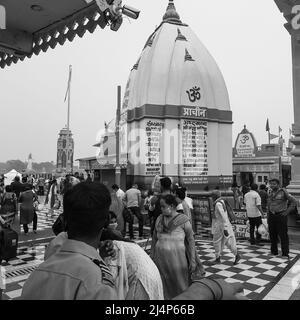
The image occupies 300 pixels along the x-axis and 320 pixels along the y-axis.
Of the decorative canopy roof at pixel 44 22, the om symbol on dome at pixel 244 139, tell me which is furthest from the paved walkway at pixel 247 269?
the om symbol on dome at pixel 244 139

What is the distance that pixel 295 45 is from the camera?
28.3 feet

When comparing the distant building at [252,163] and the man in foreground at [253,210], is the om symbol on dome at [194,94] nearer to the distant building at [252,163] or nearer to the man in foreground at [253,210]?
the man in foreground at [253,210]

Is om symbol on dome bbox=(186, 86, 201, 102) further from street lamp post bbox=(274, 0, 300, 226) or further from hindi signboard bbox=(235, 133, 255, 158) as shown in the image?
hindi signboard bbox=(235, 133, 255, 158)

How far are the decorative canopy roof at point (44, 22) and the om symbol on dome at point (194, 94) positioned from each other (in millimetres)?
10193

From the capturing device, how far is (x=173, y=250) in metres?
3.35

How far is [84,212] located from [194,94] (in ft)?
43.5

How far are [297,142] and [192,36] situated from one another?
942cm

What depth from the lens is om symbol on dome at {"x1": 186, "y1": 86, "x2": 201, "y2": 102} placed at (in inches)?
541

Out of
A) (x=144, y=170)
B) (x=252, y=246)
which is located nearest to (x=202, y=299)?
(x=252, y=246)

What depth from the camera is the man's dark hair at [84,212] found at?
4.12 feet

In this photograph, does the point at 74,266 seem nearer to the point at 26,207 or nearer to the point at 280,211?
the point at 280,211

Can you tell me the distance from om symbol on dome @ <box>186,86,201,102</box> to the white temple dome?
51mm

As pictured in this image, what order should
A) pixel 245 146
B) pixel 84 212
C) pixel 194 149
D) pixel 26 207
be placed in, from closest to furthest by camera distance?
pixel 84 212 < pixel 26 207 < pixel 194 149 < pixel 245 146

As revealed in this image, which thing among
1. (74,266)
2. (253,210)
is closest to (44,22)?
(74,266)
